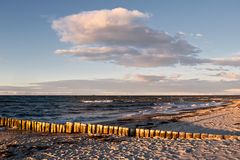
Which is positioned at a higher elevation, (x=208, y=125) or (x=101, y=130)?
(x=101, y=130)

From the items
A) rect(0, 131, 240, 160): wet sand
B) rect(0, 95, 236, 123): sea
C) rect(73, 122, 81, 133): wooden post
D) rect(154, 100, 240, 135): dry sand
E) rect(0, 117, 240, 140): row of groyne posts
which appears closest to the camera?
rect(0, 131, 240, 160): wet sand

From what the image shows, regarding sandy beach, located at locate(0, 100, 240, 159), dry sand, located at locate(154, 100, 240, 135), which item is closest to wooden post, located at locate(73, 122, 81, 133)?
sandy beach, located at locate(0, 100, 240, 159)

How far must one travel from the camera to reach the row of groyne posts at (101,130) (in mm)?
16445

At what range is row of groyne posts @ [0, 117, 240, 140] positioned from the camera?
1645cm

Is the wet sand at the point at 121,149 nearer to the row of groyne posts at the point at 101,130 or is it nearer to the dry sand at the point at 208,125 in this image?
the row of groyne posts at the point at 101,130

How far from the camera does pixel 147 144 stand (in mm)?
14891

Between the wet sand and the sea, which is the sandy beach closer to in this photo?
the wet sand

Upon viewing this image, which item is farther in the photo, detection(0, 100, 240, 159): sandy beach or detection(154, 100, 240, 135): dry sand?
detection(154, 100, 240, 135): dry sand

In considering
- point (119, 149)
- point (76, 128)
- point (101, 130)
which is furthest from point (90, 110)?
point (119, 149)

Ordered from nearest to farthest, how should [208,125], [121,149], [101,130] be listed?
[121,149], [101,130], [208,125]

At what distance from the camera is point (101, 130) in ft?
66.0

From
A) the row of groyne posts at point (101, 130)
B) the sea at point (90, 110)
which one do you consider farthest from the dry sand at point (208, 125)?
the sea at point (90, 110)

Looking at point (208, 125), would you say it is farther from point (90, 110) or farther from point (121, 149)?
point (90, 110)

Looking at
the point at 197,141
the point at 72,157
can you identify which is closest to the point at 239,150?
the point at 197,141
